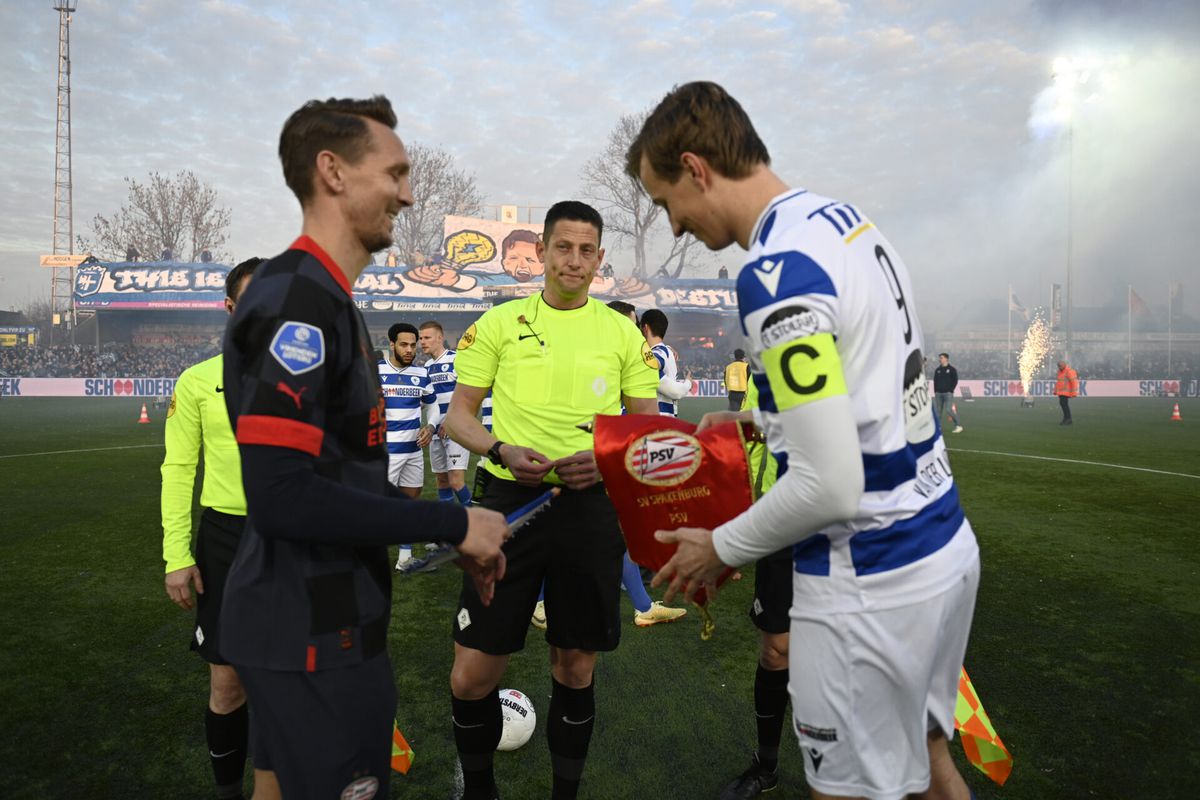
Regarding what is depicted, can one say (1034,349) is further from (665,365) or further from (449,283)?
(665,365)

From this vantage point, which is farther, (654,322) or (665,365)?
(654,322)

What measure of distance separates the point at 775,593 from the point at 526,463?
4.54ft

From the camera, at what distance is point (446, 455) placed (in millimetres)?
8641

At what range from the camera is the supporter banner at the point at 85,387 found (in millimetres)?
31609

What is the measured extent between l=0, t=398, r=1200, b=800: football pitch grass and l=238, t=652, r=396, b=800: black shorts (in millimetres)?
1807

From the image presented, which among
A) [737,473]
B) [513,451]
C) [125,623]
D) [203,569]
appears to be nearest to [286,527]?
[737,473]

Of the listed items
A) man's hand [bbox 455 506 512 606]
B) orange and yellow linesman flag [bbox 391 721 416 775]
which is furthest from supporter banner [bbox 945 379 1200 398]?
man's hand [bbox 455 506 512 606]

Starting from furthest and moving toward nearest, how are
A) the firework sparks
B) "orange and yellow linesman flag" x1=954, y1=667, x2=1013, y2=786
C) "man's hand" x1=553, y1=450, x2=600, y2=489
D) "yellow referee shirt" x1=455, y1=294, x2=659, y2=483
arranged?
the firework sparks < "yellow referee shirt" x1=455, y1=294, x2=659, y2=483 < "man's hand" x1=553, y1=450, x2=600, y2=489 < "orange and yellow linesman flag" x1=954, y1=667, x2=1013, y2=786

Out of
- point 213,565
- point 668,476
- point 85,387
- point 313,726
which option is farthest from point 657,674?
point 85,387

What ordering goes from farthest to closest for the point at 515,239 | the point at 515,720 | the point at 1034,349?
1. the point at 1034,349
2. the point at 515,239
3. the point at 515,720

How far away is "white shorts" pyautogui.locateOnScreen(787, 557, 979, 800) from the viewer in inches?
67.3

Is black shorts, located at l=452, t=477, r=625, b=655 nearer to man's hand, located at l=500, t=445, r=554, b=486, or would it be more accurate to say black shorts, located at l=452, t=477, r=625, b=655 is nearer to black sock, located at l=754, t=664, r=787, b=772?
man's hand, located at l=500, t=445, r=554, b=486

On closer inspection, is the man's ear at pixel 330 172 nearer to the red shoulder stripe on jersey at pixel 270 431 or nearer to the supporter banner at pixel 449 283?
the red shoulder stripe on jersey at pixel 270 431

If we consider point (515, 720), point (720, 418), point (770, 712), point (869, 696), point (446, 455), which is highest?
point (720, 418)
